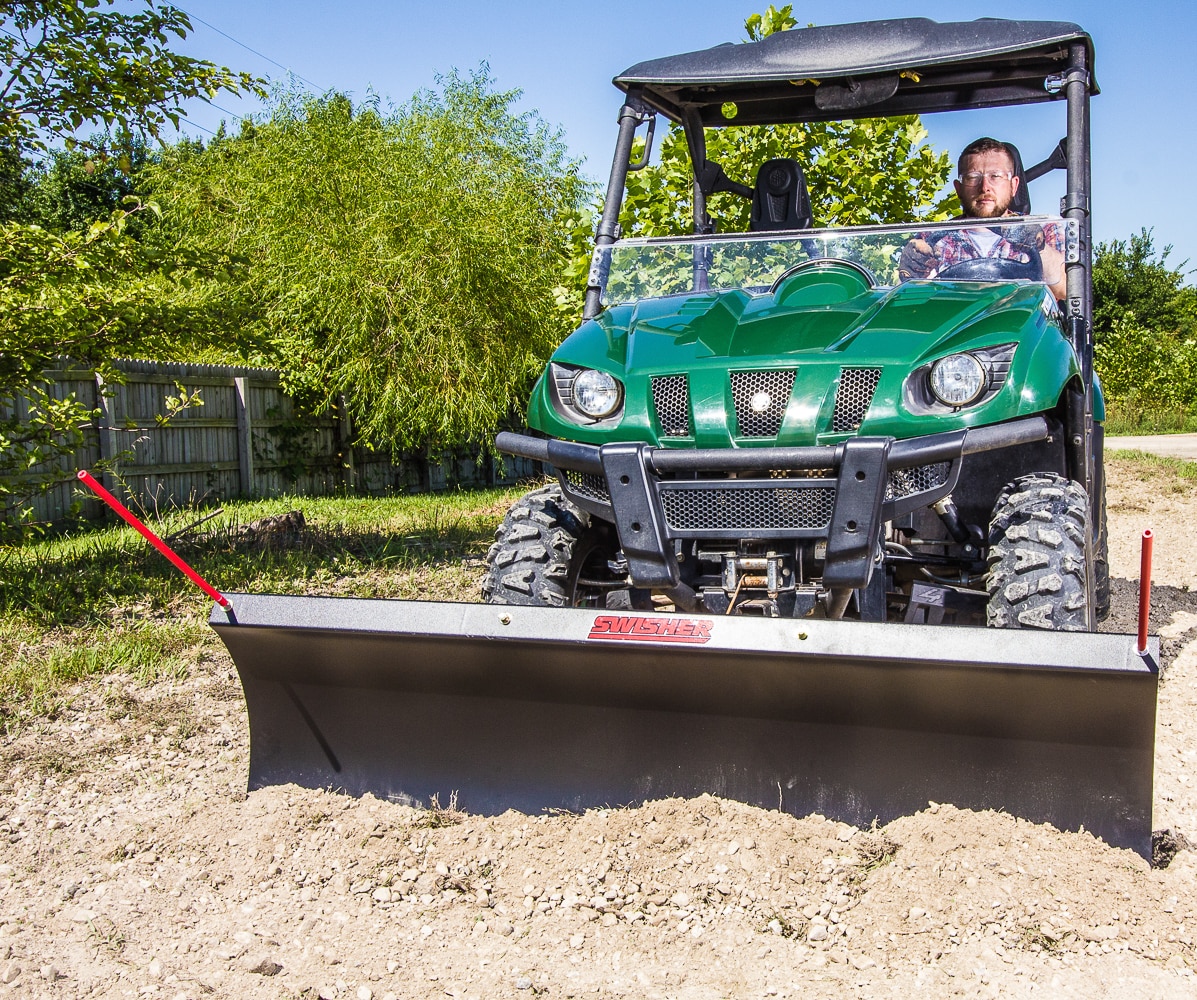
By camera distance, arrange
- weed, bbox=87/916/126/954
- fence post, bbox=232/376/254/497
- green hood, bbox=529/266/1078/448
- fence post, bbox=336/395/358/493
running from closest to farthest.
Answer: weed, bbox=87/916/126/954
green hood, bbox=529/266/1078/448
fence post, bbox=232/376/254/497
fence post, bbox=336/395/358/493

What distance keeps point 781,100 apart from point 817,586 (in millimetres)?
2355

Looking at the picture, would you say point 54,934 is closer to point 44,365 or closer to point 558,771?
point 558,771

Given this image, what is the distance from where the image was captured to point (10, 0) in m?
5.51

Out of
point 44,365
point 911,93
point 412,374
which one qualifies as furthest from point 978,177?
point 412,374

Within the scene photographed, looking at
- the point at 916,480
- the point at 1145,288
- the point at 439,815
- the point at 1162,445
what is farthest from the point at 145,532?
the point at 1145,288

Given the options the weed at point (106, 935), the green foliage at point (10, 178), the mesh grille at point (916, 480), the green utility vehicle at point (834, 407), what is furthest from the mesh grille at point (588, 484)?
the green foliage at point (10, 178)

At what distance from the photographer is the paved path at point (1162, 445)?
1698cm

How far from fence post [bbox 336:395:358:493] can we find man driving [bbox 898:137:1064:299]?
1186 centimetres

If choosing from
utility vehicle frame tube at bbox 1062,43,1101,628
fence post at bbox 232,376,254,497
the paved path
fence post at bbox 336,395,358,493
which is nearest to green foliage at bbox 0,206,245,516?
utility vehicle frame tube at bbox 1062,43,1101,628

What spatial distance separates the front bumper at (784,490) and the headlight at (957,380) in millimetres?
105

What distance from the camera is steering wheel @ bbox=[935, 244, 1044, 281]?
12.4 ft

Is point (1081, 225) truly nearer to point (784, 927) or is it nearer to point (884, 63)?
point (884, 63)

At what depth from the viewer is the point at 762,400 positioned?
313cm

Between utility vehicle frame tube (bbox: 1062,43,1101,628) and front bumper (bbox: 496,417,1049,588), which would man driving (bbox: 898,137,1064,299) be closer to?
utility vehicle frame tube (bbox: 1062,43,1101,628)
